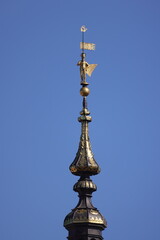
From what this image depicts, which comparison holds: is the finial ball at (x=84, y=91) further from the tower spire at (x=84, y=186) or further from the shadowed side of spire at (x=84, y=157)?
the shadowed side of spire at (x=84, y=157)

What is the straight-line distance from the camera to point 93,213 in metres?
53.4

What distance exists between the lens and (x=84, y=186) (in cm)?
5416

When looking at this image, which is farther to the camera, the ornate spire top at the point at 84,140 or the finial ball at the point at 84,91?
the finial ball at the point at 84,91

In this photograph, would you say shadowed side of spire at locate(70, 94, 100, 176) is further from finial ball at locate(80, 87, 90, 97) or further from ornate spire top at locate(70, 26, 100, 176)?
finial ball at locate(80, 87, 90, 97)

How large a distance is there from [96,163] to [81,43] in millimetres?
6486

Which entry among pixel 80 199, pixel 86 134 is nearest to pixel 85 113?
pixel 86 134

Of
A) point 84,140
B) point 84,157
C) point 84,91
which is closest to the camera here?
point 84,157

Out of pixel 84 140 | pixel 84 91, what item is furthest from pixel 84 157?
pixel 84 91

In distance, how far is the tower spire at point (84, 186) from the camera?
5297 centimetres

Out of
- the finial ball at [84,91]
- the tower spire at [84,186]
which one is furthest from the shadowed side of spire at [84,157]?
the finial ball at [84,91]

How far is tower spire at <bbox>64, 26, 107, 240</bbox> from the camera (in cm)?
5297

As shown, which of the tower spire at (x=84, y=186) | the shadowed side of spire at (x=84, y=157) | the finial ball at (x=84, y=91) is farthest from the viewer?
the finial ball at (x=84, y=91)

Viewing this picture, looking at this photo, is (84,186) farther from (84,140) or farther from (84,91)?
(84,91)

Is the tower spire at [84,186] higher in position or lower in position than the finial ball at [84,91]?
lower
